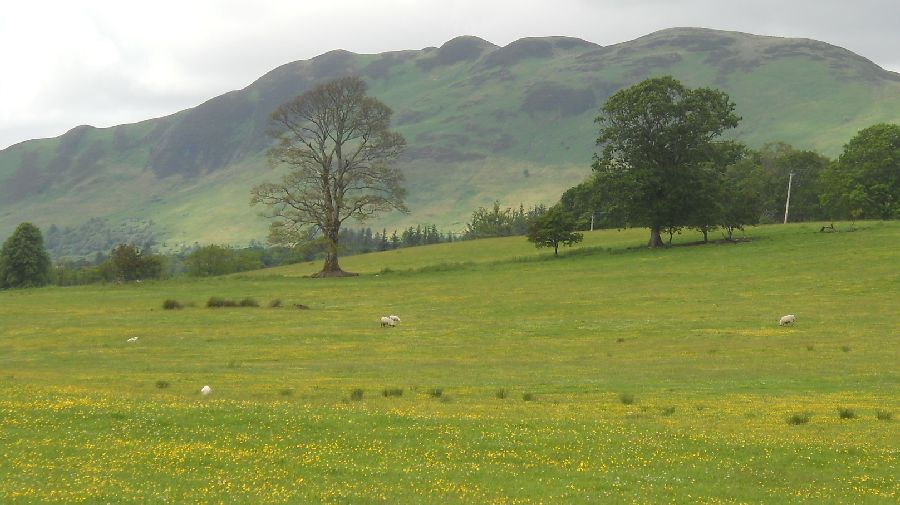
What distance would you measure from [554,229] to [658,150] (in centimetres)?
1606

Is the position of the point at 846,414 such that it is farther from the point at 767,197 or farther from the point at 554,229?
the point at 767,197

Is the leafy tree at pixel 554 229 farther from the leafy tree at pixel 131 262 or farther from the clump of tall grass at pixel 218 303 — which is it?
the clump of tall grass at pixel 218 303

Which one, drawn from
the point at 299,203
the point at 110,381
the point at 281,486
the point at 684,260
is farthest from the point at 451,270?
the point at 281,486

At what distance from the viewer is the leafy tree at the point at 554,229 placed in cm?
9881

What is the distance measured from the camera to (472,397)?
25312 mm

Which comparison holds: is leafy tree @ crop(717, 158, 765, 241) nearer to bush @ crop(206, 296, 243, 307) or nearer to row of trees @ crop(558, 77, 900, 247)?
row of trees @ crop(558, 77, 900, 247)

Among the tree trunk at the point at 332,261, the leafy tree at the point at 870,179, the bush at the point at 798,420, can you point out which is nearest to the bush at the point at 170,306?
the tree trunk at the point at 332,261

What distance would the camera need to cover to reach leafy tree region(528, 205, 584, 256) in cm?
9881

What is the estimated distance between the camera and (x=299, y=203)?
9019 centimetres

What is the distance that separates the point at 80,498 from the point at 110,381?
1620 centimetres

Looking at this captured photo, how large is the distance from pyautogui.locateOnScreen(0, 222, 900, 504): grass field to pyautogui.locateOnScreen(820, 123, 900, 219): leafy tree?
60.4 metres

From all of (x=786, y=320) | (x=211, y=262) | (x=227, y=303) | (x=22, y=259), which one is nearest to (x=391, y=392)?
(x=786, y=320)

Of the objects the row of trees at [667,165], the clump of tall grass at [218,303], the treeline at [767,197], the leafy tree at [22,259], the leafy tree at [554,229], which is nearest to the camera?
the clump of tall grass at [218,303]

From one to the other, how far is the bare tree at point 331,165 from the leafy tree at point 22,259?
53471 mm
